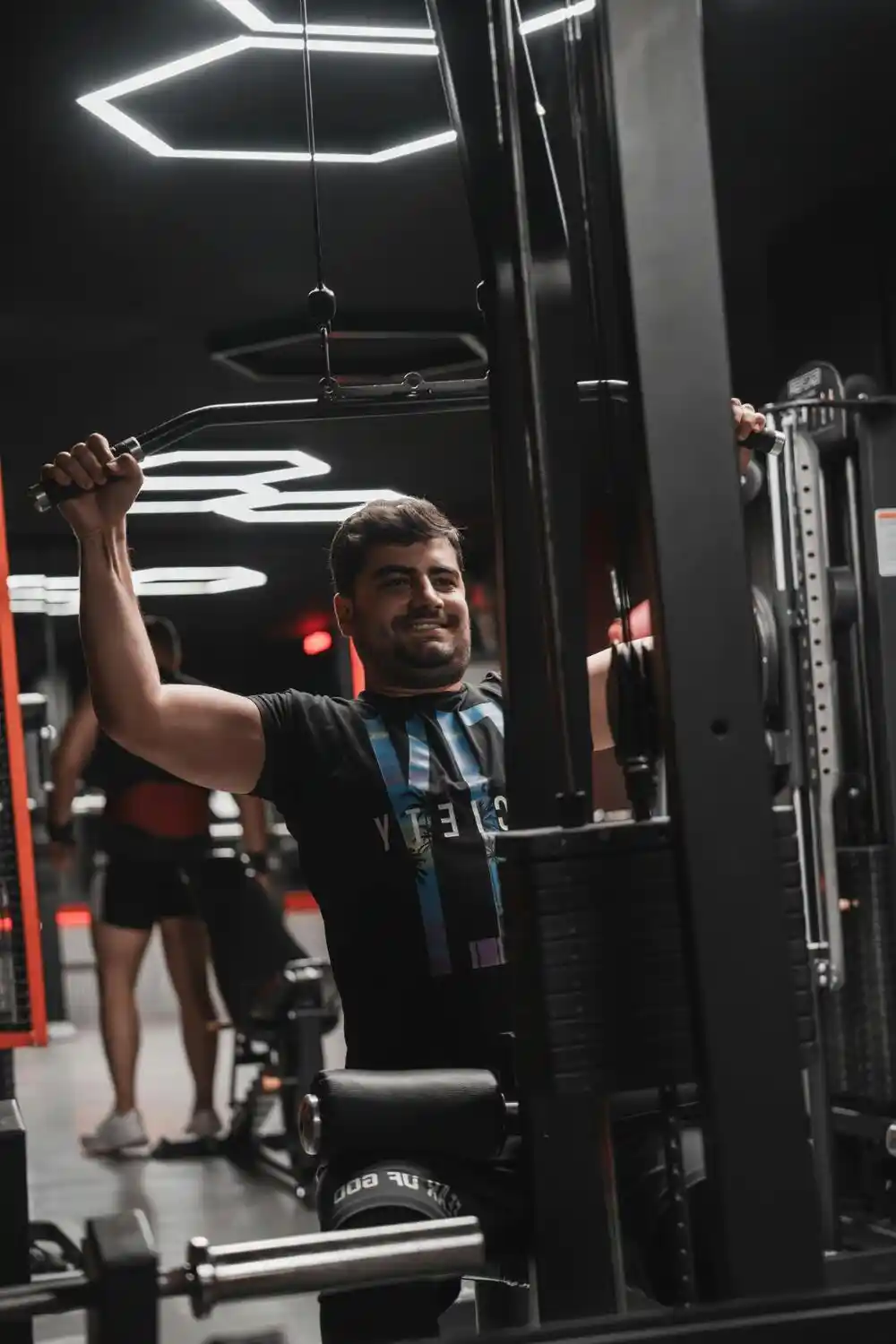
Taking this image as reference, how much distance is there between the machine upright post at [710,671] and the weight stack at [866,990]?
257cm

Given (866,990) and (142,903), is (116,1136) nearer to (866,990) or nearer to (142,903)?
(142,903)

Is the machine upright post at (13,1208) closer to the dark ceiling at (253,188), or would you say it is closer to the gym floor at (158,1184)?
the gym floor at (158,1184)

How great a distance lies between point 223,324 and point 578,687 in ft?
15.6

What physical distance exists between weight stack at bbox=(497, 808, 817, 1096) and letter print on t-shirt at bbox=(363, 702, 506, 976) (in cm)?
82

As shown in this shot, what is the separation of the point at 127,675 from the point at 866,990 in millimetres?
2282

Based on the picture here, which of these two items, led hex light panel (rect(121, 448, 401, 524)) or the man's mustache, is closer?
the man's mustache

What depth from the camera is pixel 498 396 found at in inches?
52.4

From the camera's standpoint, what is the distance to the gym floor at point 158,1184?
3.23 metres

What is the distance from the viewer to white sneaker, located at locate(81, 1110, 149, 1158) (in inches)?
191

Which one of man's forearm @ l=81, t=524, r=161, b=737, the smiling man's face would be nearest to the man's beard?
the smiling man's face

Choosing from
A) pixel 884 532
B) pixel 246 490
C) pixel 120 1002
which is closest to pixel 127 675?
pixel 884 532

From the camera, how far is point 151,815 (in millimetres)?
4965

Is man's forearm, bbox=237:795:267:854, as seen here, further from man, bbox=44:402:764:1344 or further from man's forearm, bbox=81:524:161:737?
man's forearm, bbox=81:524:161:737

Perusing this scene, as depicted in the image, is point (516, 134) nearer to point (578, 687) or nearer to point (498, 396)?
point (498, 396)
